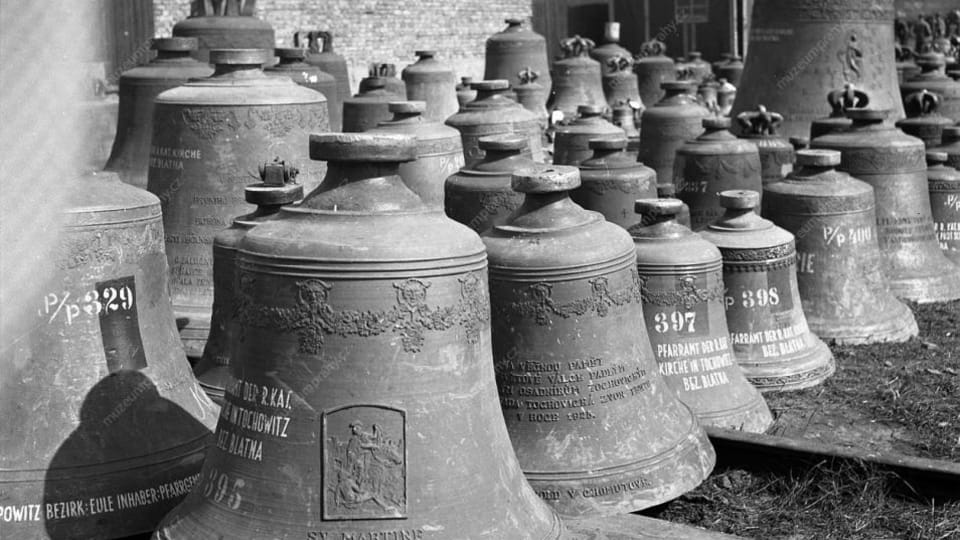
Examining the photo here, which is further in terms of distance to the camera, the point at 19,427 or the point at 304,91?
the point at 304,91

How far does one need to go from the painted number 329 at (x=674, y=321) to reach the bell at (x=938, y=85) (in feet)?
19.7

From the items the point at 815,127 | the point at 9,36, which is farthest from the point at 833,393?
the point at 9,36

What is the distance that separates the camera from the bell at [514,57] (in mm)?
14523

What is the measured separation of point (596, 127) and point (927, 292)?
237cm

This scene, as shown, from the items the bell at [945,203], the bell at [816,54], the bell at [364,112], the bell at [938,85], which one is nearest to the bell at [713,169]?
the bell at [945,203]

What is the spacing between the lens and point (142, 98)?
811 cm

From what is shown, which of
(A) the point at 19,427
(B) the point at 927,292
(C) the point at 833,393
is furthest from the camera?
(B) the point at 927,292

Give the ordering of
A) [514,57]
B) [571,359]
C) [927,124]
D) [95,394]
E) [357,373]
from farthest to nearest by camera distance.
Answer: [514,57]
[927,124]
[571,359]
[95,394]
[357,373]

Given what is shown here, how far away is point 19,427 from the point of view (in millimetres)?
3861

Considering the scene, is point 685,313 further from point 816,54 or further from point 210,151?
point 816,54

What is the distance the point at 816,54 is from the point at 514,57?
211 inches

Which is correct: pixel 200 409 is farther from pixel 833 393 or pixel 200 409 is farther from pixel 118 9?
pixel 118 9

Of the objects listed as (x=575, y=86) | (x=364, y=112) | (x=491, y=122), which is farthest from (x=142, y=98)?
(x=575, y=86)

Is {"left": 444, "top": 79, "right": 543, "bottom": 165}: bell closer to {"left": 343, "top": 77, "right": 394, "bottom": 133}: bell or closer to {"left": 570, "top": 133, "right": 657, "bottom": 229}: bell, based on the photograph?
{"left": 343, "top": 77, "right": 394, "bottom": 133}: bell
